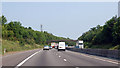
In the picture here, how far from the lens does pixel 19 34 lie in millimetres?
141375

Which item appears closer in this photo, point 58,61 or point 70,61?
point 70,61

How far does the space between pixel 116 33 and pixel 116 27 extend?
2.83 m

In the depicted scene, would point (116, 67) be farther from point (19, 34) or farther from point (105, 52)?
point (19, 34)

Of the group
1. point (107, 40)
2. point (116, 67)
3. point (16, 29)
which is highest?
point (16, 29)

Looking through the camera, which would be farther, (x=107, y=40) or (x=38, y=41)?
(x=38, y=41)

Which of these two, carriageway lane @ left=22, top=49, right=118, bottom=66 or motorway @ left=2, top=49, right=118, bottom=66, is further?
motorway @ left=2, top=49, right=118, bottom=66

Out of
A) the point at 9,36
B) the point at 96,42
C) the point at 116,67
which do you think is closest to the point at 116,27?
the point at 96,42

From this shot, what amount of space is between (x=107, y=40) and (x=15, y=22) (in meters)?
57.1

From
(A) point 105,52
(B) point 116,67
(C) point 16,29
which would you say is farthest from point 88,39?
(B) point 116,67

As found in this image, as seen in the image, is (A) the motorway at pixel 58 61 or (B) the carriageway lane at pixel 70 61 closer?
(B) the carriageway lane at pixel 70 61

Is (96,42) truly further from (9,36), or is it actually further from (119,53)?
(119,53)

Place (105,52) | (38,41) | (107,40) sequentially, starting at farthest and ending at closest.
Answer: (38,41), (107,40), (105,52)

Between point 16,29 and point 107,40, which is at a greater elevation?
point 16,29

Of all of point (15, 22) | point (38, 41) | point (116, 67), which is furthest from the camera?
point (38, 41)
